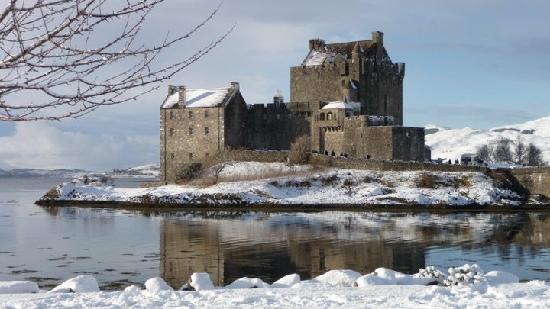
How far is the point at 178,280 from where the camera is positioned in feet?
73.6

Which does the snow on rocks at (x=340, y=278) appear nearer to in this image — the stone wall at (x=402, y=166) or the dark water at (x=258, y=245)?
the dark water at (x=258, y=245)

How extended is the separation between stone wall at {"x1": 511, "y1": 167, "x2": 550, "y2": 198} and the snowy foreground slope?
1.91m

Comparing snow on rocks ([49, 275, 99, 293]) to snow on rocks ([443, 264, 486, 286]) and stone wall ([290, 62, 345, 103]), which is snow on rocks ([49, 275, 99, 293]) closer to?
snow on rocks ([443, 264, 486, 286])

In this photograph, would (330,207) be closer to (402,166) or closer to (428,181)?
(402,166)

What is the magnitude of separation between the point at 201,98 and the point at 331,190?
66.4 feet

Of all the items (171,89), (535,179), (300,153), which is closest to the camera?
(535,179)

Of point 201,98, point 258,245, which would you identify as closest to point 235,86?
point 201,98

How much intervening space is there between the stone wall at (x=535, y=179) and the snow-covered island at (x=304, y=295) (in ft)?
155

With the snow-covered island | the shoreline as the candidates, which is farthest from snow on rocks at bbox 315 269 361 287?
the shoreline

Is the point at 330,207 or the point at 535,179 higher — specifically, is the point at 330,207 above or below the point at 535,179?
below

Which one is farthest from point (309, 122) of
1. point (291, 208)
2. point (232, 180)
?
point (291, 208)

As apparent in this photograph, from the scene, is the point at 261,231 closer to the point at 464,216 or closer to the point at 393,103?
the point at 464,216

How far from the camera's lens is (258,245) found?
3247cm

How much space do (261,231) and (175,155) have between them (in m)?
38.0
